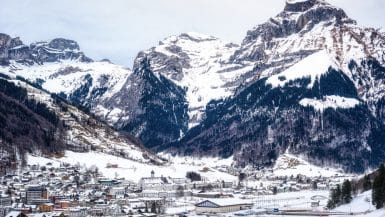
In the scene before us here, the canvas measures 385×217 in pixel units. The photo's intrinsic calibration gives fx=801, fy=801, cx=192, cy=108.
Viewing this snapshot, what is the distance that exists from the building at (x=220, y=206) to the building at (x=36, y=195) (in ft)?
112

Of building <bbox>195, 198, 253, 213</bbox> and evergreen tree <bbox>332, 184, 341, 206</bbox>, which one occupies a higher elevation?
evergreen tree <bbox>332, 184, 341, 206</bbox>

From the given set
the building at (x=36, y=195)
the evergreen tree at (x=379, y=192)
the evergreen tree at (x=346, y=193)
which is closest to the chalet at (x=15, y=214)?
the building at (x=36, y=195)

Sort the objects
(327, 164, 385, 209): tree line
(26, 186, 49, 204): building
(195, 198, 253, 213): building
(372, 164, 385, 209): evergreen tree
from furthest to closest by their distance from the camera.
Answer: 1. (26, 186, 49, 204): building
2. (195, 198, 253, 213): building
3. (327, 164, 385, 209): tree line
4. (372, 164, 385, 209): evergreen tree

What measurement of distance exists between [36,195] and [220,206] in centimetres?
4165

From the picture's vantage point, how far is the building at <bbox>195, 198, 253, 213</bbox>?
173 meters

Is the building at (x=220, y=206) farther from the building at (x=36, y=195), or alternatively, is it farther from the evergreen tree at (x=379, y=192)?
the evergreen tree at (x=379, y=192)

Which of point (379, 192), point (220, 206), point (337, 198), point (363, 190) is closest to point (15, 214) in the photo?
point (220, 206)

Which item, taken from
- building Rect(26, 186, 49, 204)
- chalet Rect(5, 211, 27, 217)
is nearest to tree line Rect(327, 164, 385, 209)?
chalet Rect(5, 211, 27, 217)

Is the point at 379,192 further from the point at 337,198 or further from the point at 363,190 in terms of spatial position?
the point at 363,190

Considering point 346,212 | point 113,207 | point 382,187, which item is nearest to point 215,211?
point 113,207

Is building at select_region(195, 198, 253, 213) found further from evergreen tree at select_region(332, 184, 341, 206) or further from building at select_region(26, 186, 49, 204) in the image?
building at select_region(26, 186, 49, 204)

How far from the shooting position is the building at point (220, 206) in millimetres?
173375

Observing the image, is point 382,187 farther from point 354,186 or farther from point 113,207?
point 113,207

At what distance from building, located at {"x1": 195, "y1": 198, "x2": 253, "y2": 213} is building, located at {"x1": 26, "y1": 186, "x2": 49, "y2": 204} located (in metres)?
34.1
